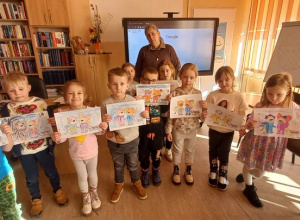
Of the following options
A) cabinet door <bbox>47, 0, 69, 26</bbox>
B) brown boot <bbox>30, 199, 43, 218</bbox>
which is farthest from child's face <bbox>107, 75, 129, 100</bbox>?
cabinet door <bbox>47, 0, 69, 26</bbox>

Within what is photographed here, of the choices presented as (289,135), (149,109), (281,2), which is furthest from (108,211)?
(281,2)

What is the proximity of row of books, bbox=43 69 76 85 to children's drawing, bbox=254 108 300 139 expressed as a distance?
3745 mm

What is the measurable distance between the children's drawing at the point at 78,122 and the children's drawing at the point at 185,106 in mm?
665

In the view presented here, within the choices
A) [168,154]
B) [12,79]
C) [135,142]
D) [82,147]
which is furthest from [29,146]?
[168,154]

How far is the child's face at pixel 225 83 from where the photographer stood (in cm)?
170

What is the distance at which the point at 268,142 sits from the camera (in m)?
1.60

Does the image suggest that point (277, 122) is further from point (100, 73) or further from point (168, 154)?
point (100, 73)

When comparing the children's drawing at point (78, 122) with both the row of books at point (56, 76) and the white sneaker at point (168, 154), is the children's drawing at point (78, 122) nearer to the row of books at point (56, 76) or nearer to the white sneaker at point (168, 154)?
the white sneaker at point (168, 154)

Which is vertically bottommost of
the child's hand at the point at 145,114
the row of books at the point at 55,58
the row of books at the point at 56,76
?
the child's hand at the point at 145,114

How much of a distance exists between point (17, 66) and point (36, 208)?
3.30 metres

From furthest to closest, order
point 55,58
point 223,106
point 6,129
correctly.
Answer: point 55,58
point 223,106
point 6,129

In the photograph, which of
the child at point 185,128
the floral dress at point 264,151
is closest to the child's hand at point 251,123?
the floral dress at point 264,151

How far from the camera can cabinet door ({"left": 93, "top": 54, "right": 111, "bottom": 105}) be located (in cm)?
391

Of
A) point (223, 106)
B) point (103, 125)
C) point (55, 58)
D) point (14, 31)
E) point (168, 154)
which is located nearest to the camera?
point (103, 125)
